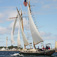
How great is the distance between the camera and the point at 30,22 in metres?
90.1

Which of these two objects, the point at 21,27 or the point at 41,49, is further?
the point at 21,27

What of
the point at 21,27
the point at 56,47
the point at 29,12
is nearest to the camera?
the point at 56,47

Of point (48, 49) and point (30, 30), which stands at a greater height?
point (30, 30)

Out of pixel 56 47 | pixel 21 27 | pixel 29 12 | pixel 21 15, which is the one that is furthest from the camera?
pixel 21 15

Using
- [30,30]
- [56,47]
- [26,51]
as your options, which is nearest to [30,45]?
[26,51]

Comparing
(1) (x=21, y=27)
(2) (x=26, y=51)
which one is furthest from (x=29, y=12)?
(2) (x=26, y=51)

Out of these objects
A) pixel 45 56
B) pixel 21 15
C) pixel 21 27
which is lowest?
pixel 45 56

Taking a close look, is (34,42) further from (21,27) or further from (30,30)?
(21,27)

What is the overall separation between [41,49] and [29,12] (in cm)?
1722

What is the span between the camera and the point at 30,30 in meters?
90.8

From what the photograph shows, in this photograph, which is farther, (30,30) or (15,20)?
(15,20)

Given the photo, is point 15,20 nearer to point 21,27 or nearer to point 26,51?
point 21,27

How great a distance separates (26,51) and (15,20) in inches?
883

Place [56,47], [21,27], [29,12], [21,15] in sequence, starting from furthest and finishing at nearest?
1. [21,15]
2. [21,27]
3. [29,12]
4. [56,47]
